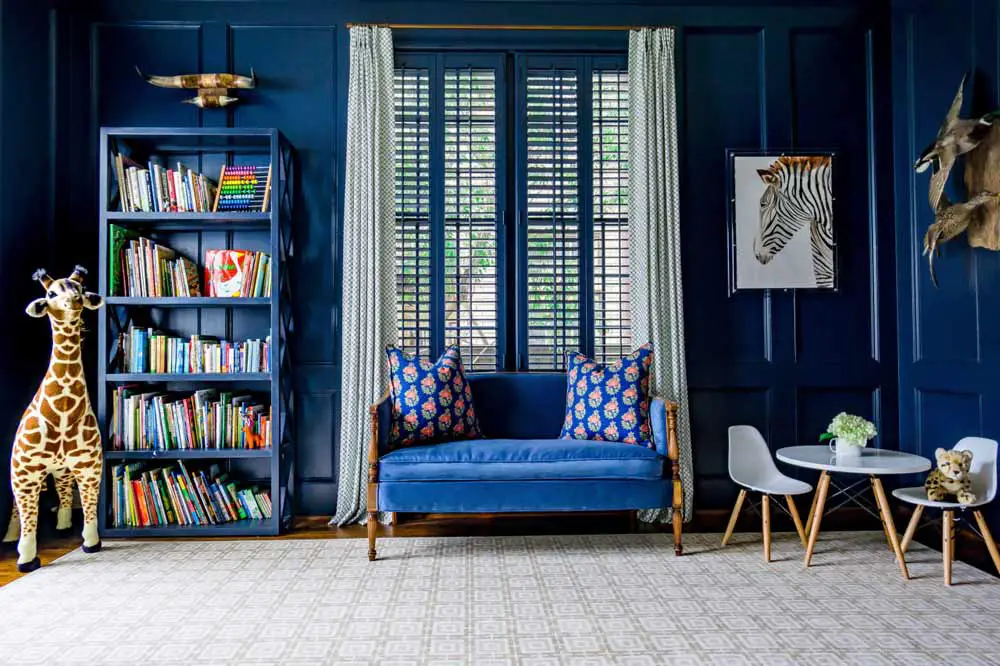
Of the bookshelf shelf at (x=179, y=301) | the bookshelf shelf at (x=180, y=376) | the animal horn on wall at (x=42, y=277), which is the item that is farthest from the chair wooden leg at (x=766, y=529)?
the animal horn on wall at (x=42, y=277)

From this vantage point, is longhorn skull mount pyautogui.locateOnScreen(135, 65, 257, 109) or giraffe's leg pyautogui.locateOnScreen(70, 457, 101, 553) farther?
longhorn skull mount pyautogui.locateOnScreen(135, 65, 257, 109)

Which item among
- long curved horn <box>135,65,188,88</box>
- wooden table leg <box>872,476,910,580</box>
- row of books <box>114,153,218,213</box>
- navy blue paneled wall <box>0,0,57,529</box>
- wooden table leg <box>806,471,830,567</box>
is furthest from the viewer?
long curved horn <box>135,65,188,88</box>

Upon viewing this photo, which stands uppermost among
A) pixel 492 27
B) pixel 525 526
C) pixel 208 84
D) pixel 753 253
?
pixel 492 27

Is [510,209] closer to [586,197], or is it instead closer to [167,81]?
[586,197]

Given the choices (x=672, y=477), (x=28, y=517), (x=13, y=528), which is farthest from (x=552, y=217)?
(x=13, y=528)

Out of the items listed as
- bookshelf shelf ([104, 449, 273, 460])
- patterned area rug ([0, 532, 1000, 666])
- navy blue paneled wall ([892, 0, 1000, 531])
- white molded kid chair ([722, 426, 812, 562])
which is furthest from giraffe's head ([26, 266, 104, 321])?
navy blue paneled wall ([892, 0, 1000, 531])

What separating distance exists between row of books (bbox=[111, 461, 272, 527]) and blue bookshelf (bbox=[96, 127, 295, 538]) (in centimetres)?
5

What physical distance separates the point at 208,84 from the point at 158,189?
2.45 ft

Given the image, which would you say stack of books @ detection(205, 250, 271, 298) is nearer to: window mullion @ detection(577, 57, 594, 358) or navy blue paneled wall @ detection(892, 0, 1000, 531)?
window mullion @ detection(577, 57, 594, 358)

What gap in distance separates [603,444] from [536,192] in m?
1.67

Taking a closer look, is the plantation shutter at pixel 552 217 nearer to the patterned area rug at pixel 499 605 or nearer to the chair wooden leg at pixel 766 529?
the patterned area rug at pixel 499 605

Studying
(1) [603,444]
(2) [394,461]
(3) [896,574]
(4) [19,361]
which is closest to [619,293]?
(1) [603,444]

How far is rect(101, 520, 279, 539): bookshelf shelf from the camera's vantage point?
343 centimetres

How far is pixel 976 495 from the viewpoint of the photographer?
112 inches
